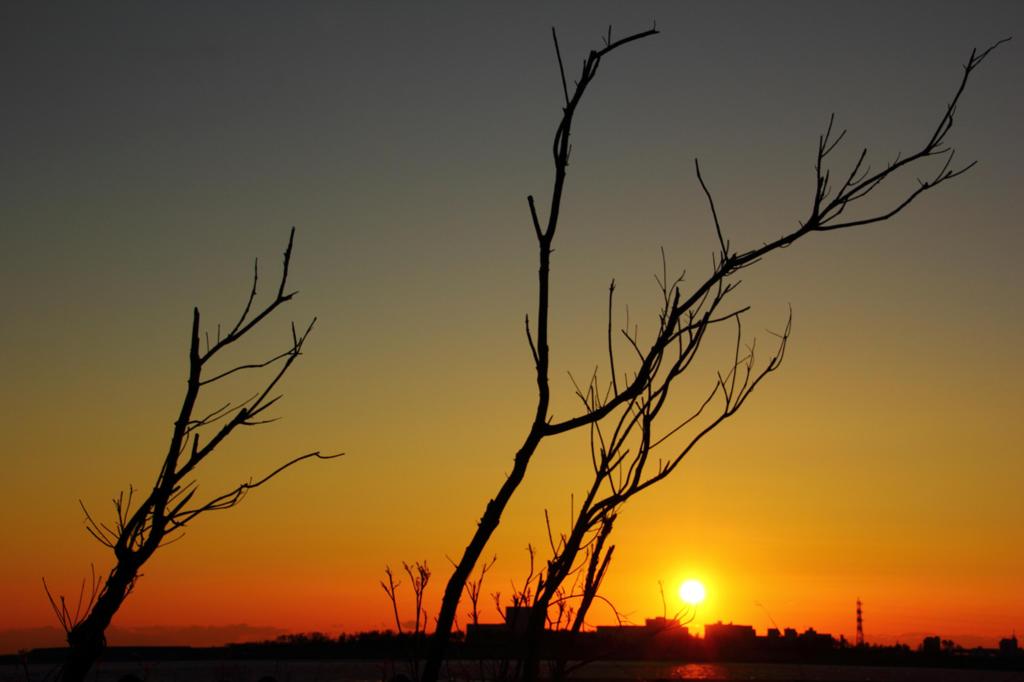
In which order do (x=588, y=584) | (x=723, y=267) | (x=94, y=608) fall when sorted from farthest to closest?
1. (x=588, y=584)
2. (x=94, y=608)
3. (x=723, y=267)

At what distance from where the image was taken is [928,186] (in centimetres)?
305

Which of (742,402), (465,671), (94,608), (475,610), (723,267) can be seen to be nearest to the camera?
(723,267)

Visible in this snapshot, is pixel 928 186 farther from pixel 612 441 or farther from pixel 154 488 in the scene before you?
pixel 154 488

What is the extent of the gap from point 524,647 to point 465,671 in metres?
4.17

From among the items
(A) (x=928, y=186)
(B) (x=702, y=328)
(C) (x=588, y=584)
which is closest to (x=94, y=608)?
(C) (x=588, y=584)

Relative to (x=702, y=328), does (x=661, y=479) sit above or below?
below

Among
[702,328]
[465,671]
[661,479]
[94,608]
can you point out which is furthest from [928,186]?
[465,671]

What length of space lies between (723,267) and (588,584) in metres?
1.04

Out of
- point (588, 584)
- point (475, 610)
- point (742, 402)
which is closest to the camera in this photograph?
point (588, 584)

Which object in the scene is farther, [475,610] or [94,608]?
[475,610]

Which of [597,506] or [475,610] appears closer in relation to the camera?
[597,506]

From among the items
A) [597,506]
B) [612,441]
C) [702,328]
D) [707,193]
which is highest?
[707,193]

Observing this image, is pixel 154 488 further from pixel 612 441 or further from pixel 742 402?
pixel 742 402

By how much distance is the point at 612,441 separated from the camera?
336 cm
